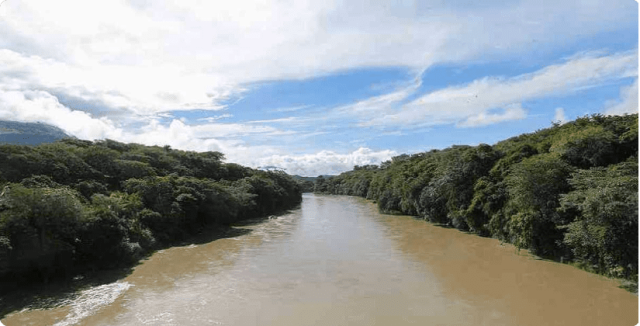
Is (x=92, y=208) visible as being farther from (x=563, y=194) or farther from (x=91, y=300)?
(x=563, y=194)

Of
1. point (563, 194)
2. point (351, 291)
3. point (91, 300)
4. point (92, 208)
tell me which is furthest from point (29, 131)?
point (563, 194)

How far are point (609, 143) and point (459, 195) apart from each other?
11.8 metres

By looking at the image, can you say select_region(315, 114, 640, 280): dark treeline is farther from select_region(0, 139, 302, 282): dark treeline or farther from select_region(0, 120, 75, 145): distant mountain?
select_region(0, 120, 75, 145): distant mountain

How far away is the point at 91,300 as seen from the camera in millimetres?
15766

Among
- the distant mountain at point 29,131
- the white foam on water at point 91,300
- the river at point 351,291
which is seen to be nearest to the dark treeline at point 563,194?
the river at point 351,291

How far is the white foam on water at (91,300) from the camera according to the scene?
14.1 metres

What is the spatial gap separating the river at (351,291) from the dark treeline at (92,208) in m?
2.42

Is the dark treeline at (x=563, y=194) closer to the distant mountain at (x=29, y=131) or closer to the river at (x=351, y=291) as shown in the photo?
the river at (x=351, y=291)

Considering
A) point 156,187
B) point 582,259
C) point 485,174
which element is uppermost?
point 485,174

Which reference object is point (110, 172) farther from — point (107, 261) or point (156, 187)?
point (107, 261)

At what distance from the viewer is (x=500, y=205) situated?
26.1 m

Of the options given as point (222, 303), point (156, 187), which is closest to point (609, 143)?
point (222, 303)

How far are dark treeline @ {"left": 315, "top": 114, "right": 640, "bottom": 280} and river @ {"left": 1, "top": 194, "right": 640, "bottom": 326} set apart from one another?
1353 millimetres

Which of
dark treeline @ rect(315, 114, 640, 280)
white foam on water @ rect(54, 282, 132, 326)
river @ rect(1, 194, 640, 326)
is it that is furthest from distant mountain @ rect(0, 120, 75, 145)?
dark treeline @ rect(315, 114, 640, 280)
